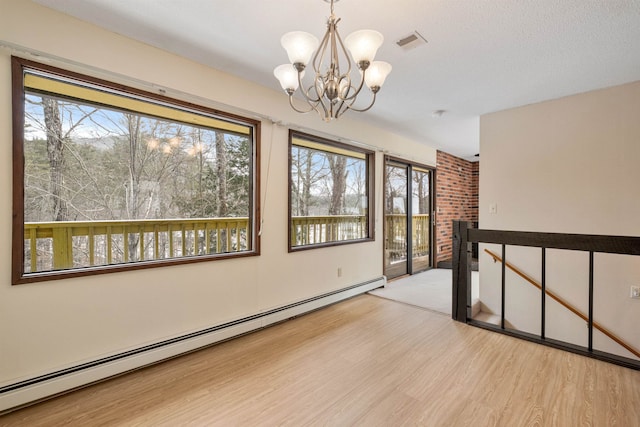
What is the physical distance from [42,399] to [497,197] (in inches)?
177

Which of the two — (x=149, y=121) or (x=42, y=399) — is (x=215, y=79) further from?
(x=42, y=399)

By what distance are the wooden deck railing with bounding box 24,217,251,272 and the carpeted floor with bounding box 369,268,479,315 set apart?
7.28 feet

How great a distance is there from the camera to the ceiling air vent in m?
2.01

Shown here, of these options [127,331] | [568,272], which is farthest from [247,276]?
[568,272]

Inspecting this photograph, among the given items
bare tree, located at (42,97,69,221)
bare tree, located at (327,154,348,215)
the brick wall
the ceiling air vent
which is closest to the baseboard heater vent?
bare tree, located at (42,97,69,221)

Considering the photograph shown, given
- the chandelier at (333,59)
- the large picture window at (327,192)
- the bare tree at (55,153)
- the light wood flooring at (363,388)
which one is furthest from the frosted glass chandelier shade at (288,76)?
the light wood flooring at (363,388)

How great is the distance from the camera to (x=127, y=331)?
209 cm

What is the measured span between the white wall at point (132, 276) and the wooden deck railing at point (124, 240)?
0.53 feet

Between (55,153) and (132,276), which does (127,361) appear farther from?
(55,153)

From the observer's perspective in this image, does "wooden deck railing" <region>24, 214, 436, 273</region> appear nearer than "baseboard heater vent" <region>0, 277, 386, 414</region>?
No

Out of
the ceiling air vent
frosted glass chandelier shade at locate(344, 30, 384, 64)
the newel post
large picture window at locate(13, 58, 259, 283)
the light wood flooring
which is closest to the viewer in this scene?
frosted glass chandelier shade at locate(344, 30, 384, 64)

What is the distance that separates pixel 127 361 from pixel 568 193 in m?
4.34

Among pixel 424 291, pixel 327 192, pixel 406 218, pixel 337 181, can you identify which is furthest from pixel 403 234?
pixel 327 192

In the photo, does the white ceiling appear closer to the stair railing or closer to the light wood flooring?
the stair railing
